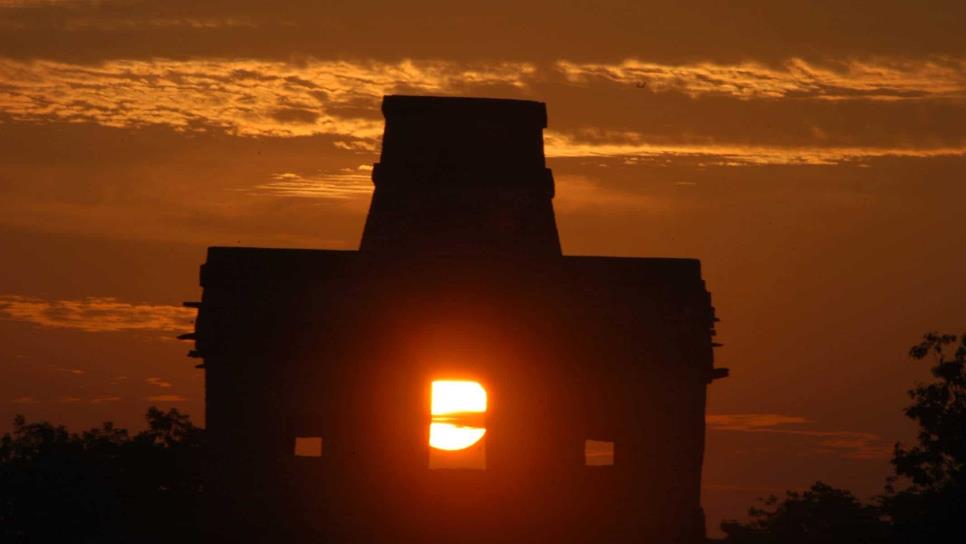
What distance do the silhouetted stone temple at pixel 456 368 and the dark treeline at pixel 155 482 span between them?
223cm

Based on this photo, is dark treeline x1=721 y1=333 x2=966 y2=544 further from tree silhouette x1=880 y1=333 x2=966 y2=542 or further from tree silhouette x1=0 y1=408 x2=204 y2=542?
tree silhouette x1=0 y1=408 x2=204 y2=542

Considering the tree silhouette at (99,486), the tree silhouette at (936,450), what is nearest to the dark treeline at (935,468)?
the tree silhouette at (936,450)

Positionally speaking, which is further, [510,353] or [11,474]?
[11,474]

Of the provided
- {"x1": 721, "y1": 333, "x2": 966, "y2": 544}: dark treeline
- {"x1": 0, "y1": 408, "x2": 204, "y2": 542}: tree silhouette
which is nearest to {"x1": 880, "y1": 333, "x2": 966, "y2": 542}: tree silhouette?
{"x1": 721, "y1": 333, "x2": 966, "y2": 544}: dark treeline

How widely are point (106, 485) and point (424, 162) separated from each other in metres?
8.87

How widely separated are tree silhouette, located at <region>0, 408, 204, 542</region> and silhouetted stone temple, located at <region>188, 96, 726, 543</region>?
9.90 ft

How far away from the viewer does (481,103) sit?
2505 centimetres

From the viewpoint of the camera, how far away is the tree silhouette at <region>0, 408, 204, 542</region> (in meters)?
26.8

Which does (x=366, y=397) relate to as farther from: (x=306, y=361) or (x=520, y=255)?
(x=520, y=255)

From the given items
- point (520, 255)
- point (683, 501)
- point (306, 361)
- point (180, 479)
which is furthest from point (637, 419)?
Result: point (180, 479)

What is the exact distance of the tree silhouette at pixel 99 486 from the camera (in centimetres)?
2678

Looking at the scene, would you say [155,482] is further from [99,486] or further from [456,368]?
[456,368]

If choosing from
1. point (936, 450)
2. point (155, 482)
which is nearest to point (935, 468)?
point (936, 450)

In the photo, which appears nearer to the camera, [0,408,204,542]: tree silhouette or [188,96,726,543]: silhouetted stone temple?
[188,96,726,543]: silhouetted stone temple
